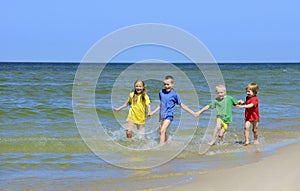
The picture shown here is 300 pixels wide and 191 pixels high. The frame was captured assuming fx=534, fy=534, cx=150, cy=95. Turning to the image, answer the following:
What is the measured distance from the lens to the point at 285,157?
23.7 feet

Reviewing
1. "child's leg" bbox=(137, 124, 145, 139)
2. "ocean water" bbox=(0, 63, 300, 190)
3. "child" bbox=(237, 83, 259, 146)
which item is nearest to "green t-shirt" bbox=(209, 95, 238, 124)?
"child" bbox=(237, 83, 259, 146)

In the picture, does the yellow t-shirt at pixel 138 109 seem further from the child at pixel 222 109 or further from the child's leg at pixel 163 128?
the child at pixel 222 109

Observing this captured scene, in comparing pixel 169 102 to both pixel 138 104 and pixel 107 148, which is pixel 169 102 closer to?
pixel 138 104

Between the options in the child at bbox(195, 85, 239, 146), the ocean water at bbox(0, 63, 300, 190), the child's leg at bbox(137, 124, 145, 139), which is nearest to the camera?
the ocean water at bbox(0, 63, 300, 190)

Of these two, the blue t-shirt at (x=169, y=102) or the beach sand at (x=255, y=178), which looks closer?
the beach sand at (x=255, y=178)

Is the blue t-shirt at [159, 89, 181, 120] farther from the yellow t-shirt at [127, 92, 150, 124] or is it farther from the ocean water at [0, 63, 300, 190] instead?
the yellow t-shirt at [127, 92, 150, 124]

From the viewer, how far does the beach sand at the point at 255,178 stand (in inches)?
212

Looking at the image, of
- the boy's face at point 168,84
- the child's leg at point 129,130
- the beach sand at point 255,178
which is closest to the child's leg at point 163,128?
the boy's face at point 168,84

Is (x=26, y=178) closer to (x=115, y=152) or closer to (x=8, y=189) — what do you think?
(x=8, y=189)

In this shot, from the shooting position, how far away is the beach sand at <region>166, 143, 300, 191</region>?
5.39m

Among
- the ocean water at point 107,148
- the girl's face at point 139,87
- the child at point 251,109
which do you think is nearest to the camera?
the ocean water at point 107,148

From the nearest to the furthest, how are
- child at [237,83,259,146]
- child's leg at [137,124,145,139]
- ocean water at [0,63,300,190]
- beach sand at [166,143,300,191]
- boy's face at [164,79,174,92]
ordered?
beach sand at [166,143,300,191]
ocean water at [0,63,300,190]
boy's face at [164,79,174,92]
child at [237,83,259,146]
child's leg at [137,124,145,139]

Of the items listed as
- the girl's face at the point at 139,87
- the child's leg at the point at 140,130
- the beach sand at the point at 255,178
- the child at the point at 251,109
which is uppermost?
the girl's face at the point at 139,87

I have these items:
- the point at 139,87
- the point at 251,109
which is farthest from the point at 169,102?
the point at 251,109
